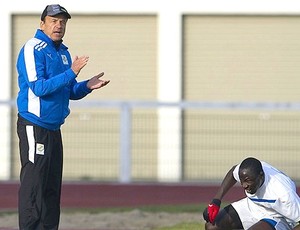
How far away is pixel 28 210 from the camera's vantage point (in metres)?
9.95

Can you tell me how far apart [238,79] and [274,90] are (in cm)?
76

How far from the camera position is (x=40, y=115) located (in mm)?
9891

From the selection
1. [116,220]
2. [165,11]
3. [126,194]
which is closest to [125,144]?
[126,194]

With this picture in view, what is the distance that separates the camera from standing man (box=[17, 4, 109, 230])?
32.2ft

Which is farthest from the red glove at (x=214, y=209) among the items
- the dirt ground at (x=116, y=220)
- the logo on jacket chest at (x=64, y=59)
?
the dirt ground at (x=116, y=220)

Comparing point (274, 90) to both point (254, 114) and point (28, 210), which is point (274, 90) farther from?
point (28, 210)

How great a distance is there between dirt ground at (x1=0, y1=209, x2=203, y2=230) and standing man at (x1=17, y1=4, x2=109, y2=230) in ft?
10.8

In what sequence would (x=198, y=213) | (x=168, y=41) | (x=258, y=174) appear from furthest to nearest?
(x=168, y=41), (x=198, y=213), (x=258, y=174)

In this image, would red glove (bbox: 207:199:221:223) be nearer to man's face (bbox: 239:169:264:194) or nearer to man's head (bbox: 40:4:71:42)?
man's face (bbox: 239:169:264:194)

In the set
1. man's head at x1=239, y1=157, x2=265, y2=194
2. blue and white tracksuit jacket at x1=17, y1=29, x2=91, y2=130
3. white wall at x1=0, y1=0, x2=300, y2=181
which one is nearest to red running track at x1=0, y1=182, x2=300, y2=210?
white wall at x1=0, y1=0, x2=300, y2=181

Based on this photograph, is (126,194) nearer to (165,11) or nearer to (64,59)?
(165,11)

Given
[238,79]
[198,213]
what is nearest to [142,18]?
[238,79]

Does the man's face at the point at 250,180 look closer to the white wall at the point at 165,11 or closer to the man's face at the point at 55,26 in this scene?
the man's face at the point at 55,26

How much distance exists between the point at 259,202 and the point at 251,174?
0.65 m
